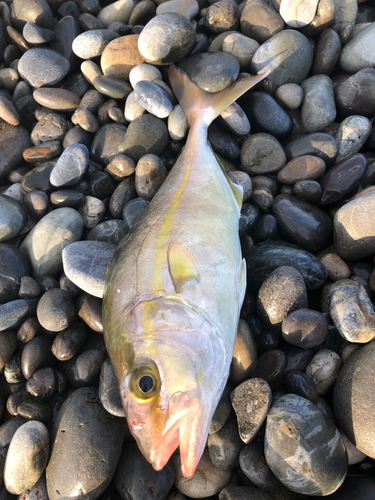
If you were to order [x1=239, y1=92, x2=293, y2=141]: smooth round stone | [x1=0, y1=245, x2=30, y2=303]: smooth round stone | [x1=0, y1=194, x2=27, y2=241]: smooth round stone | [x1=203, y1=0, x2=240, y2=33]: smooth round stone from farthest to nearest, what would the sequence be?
[x1=203, y1=0, x2=240, y2=33]: smooth round stone → [x1=239, y1=92, x2=293, y2=141]: smooth round stone → [x1=0, y1=194, x2=27, y2=241]: smooth round stone → [x1=0, y1=245, x2=30, y2=303]: smooth round stone

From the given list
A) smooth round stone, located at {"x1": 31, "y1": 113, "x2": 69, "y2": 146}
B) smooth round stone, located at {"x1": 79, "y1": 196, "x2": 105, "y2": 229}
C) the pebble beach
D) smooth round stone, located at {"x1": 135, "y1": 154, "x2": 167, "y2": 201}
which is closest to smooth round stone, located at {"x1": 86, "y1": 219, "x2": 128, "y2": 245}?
the pebble beach

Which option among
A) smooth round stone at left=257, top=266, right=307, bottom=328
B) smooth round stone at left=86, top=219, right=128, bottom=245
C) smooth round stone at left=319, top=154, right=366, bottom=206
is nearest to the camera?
smooth round stone at left=257, top=266, right=307, bottom=328

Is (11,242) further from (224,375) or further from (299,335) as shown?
(299,335)

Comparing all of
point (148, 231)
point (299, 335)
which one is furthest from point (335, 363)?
point (148, 231)

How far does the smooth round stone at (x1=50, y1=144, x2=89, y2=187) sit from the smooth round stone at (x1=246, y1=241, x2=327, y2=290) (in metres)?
2.05

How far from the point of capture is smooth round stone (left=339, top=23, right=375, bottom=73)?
3.76 m

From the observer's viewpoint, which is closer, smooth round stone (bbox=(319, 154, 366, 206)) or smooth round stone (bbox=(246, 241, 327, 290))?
smooth round stone (bbox=(246, 241, 327, 290))

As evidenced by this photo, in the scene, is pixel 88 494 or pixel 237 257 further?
pixel 237 257

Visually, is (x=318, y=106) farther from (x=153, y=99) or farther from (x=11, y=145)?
(x=11, y=145)

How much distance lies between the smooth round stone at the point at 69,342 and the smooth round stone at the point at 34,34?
379 cm

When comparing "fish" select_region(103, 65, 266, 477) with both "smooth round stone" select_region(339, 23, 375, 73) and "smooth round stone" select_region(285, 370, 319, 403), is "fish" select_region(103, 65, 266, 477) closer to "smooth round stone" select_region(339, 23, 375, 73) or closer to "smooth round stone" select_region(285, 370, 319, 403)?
"smooth round stone" select_region(285, 370, 319, 403)

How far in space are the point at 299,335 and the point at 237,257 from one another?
777 mm

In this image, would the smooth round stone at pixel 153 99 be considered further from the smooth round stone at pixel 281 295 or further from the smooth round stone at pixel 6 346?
the smooth round stone at pixel 6 346

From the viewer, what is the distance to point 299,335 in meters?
2.50
